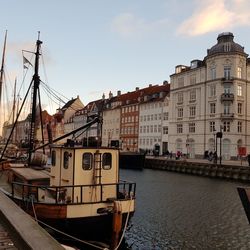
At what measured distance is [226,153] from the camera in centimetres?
7006

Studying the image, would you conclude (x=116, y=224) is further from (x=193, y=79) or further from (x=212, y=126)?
(x=193, y=79)

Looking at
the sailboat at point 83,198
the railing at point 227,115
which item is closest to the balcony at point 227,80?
the railing at point 227,115

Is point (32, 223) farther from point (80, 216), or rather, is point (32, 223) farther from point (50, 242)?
point (80, 216)

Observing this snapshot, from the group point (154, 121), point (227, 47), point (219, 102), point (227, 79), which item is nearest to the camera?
point (219, 102)

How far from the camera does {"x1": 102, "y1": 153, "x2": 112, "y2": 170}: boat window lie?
1512 cm

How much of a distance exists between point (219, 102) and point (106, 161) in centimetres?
6010

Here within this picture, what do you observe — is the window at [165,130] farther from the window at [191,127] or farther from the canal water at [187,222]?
the canal water at [187,222]

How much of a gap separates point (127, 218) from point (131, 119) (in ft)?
305

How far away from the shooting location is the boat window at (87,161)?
14.7 meters

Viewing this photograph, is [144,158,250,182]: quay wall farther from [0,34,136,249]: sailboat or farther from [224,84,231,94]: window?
[0,34,136,249]: sailboat

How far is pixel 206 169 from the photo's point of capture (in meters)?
53.5

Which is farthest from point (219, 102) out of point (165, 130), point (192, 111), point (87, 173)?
point (87, 173)

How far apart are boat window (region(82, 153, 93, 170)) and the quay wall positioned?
3515 cm

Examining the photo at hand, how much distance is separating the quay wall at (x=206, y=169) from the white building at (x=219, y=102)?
12338mm
